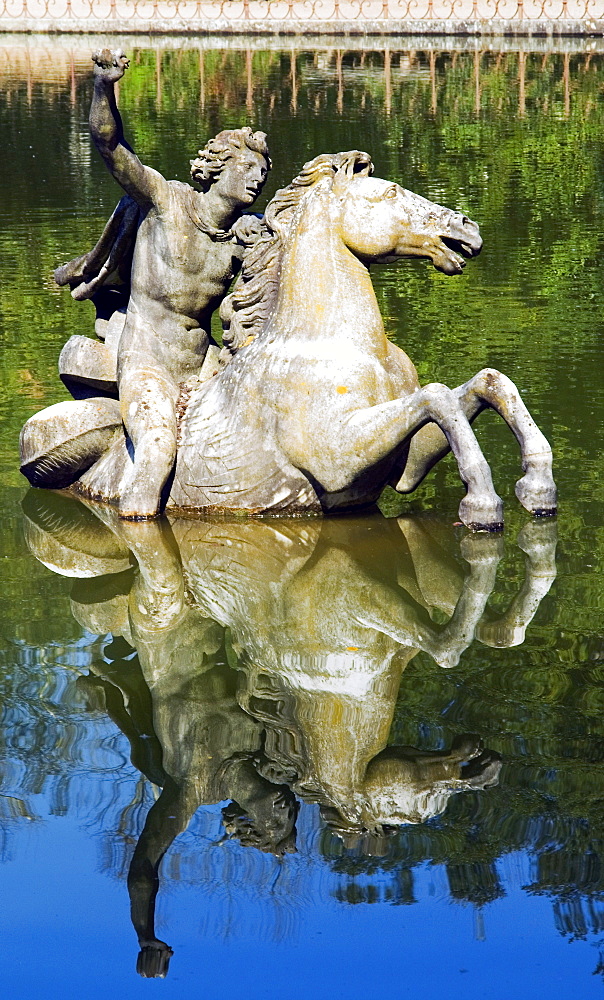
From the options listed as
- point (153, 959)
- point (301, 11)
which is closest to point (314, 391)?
point (153, 959)

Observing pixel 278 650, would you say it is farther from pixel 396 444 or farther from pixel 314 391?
pixel 314 391

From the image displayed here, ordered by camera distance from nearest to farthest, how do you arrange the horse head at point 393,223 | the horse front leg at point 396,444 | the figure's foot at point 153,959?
1. the figure's foot at point 153,959
2. the horse front leg at point 396,444
3. the horse head at point 393,223

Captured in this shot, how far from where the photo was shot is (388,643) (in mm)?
6273

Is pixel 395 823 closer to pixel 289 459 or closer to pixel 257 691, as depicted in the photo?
pixel 257 691

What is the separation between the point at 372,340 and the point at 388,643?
1.94 metres

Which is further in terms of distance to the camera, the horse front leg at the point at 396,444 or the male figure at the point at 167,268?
the male figure at the point at 167,268

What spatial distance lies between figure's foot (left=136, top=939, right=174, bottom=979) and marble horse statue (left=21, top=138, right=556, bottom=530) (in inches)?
133

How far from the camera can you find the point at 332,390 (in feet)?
24.6

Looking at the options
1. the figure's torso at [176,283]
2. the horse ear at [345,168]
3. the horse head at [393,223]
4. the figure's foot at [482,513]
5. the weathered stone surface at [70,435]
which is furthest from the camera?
the weathered stone surface at [70,435]

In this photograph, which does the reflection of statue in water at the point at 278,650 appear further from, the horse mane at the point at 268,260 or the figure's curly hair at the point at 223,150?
the figure's curly hair at the point at 223,150

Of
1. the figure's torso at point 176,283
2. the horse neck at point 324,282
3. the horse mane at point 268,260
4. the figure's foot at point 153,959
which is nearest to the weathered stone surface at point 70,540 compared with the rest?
the figure's torso at point 176,283

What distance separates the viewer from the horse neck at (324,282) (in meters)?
7.60

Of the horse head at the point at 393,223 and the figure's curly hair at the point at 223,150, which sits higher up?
the figure's curly hair at the point at 223,150

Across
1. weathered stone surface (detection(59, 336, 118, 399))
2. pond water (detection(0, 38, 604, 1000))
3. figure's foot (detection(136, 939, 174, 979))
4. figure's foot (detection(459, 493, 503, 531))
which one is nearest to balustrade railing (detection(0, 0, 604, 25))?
pond water (detection(0, 38, 604, 1000))
